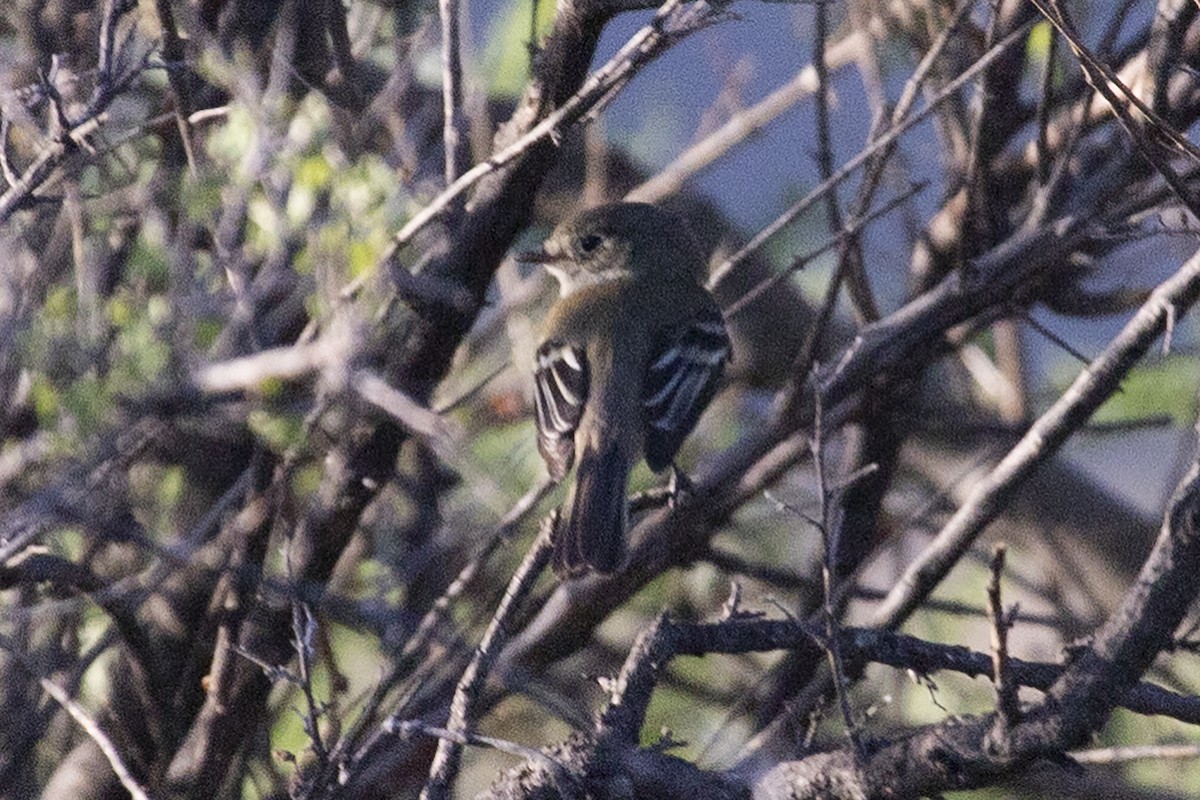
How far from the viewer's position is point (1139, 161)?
4.29 m

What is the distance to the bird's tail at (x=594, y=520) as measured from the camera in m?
3.65

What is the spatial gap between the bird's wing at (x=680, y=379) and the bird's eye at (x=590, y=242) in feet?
1.42

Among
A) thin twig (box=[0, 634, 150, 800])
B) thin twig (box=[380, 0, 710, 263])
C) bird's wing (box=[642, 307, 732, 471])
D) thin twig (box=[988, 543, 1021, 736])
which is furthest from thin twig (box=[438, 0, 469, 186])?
thin twig (box=[988, 543, 1021, 736])

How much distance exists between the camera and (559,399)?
4.43m

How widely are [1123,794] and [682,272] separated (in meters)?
2.17

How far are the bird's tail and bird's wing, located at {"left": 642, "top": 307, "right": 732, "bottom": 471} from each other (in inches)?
5.0

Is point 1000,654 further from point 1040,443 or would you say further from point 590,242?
point 590,242

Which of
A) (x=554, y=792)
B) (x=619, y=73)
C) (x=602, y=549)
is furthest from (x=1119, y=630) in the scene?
(x=602, y=549)

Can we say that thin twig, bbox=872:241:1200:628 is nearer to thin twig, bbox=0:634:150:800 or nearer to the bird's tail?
the bird's tail

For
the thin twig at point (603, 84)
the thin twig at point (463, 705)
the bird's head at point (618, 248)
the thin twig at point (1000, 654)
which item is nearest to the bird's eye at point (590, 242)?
the bird's head at point (618, 248)

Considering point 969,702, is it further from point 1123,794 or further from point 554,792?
point 554,792

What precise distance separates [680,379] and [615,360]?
0.25 m

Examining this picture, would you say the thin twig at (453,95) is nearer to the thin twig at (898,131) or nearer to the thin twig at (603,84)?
the thin twig at (603,84)

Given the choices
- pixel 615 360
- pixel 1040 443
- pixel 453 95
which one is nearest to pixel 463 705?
pixel 453 95
